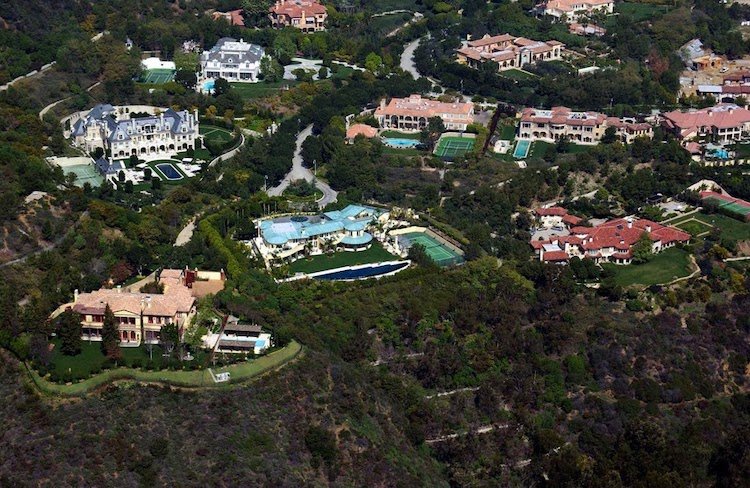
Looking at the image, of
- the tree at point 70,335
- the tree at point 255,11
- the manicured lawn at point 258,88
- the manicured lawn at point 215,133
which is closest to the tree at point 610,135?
the manicured lawn at point 258,88

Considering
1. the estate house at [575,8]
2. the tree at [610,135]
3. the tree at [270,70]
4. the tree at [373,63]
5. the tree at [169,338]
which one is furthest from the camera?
the estate house at [575,8]

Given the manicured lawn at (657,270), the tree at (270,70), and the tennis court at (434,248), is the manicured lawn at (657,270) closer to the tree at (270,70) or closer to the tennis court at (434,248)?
the tennis court at (434,248)

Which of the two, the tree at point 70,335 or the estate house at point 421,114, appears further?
the estate house at point 421,114

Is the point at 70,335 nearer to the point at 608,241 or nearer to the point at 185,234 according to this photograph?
the point at 185,234

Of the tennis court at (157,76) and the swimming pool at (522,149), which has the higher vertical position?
the swimming pool at (522,149)

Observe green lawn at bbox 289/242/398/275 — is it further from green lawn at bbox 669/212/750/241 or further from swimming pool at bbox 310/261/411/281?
green lawn at bbox 669/212/750/241

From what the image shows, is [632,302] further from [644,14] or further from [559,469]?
[644,14]
